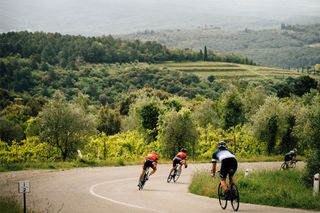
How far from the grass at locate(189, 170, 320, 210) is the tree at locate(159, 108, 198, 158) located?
893 inches

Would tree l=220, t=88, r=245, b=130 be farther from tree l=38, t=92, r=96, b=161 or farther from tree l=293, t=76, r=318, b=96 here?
tree l=38, t=92, r=96, b=161

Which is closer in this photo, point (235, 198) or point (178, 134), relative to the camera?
point (235, 198)

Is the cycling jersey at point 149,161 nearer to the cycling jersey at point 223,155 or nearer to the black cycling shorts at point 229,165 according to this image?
the cycling jersey at point 223,155

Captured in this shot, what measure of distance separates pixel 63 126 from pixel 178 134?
10.1 metres

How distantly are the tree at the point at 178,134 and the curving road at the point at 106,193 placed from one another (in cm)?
1367

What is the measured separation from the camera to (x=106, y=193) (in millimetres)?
23750

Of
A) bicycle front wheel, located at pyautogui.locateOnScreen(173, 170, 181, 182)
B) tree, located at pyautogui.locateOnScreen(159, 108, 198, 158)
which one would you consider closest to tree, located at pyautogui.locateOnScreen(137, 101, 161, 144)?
tree, located at pyautogui.locateOnScreen(159, 108, 198, 158)

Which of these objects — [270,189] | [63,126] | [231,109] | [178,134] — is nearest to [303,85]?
[231,109]

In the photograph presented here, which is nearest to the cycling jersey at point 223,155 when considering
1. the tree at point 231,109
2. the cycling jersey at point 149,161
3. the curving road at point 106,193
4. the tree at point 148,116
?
the curving road at point 106,193

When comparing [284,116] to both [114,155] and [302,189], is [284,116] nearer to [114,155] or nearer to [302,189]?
[114,155]

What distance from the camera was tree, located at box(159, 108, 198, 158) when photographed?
49.5m

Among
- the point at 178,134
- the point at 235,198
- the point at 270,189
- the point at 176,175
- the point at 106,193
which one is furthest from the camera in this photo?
the point at 178,134

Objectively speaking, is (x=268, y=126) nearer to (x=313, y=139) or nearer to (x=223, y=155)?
(x=313, y=139)

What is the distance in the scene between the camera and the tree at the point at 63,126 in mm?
47294
